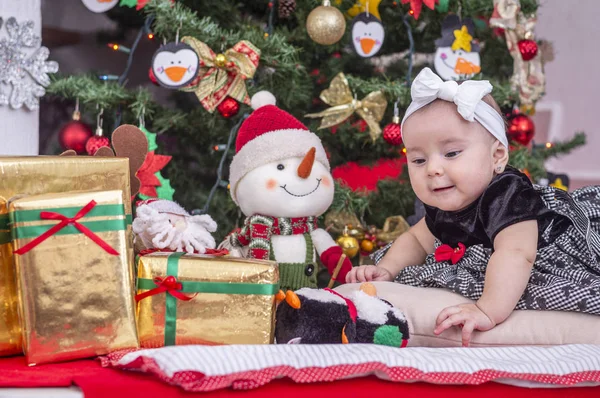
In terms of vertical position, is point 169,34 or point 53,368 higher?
point 169,34

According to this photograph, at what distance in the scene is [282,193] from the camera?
1385 mm

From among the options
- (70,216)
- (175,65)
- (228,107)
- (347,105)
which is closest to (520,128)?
(347,105)

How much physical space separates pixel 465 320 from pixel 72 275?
0.59 metres

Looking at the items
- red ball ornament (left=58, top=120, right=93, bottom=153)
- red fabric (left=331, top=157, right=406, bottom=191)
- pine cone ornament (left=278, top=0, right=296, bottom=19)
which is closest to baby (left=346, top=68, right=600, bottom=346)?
pine cone ornament (left=278, top=0, right=296, bottom=19)

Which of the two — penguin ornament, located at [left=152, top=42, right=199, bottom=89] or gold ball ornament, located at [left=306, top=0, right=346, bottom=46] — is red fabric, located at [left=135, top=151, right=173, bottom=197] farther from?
gold ball ornament, located at [left=306, top=0, right=346, bottom=46]

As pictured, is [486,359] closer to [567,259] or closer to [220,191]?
[567,259]

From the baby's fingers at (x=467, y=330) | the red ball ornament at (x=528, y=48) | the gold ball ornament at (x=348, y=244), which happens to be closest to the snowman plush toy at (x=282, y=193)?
the gold ball ornament at (x=348, y=244)

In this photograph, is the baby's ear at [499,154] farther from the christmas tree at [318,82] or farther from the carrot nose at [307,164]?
the christmas tree at [318,82]

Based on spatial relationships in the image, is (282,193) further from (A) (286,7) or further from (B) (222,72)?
(A) (286,7)

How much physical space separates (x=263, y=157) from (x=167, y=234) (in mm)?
341

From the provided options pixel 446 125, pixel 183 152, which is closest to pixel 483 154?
pixel 446 125

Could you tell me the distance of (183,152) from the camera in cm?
211

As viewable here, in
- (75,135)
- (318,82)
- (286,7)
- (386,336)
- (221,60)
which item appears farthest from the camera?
(318,82)

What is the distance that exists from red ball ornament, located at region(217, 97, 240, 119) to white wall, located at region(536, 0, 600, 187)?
7.48 ft
